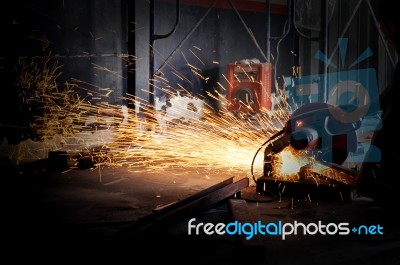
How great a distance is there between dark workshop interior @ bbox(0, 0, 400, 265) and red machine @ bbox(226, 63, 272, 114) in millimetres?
25

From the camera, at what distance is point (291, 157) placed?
4.02 m

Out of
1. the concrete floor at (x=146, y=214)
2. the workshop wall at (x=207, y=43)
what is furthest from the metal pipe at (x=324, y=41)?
the concrete floor at (x=146, y=214)

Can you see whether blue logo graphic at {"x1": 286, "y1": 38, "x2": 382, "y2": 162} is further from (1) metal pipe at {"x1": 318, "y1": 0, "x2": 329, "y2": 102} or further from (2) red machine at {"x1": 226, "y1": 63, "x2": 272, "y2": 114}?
(2) red machine at {"x1": 226, "y1": 63, "x2": 272, "y2": 114}

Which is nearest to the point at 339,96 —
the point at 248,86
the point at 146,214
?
the point at 248,86

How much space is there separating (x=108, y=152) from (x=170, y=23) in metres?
3.74

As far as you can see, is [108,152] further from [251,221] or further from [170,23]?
[170,23]

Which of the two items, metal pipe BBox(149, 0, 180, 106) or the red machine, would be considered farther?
the red machine

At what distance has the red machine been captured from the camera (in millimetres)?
8541

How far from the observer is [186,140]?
6016 mm

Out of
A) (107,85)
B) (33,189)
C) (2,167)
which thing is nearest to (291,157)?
(33,189)

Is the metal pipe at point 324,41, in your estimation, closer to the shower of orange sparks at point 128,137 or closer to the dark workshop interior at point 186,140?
the dark workshop interior at point 186,140

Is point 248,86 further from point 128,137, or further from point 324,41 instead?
point 128,137

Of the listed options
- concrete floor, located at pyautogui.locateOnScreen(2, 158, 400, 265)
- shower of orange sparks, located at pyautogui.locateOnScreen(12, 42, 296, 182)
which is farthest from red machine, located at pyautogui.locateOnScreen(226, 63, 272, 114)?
concrete floor, located at pyautogui.locateOnScreen(2, 158, 400, 265)

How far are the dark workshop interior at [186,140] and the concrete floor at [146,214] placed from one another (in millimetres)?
12
